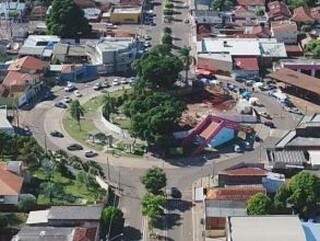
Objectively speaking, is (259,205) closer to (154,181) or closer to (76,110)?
(154,181)

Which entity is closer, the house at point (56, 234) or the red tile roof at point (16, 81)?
the house at point (56, 234)

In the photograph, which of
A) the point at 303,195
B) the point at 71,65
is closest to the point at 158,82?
the point at 71,65

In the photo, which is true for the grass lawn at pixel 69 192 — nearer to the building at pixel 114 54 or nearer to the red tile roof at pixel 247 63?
the building at pixel 114 54

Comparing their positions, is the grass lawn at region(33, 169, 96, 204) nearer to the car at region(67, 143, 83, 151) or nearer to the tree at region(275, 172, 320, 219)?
the car at region(67, 143, 83, 151)

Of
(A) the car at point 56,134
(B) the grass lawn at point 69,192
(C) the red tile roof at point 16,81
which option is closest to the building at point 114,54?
(C) the red tile roof at point 16,81

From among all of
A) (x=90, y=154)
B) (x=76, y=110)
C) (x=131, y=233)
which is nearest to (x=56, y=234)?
(x=131, y=233)

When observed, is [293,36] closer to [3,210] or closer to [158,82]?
[158,82]
